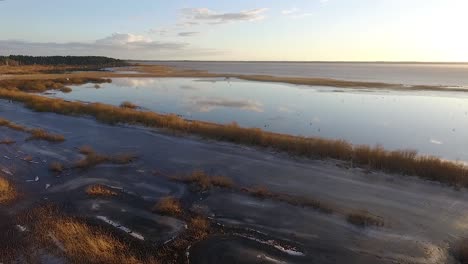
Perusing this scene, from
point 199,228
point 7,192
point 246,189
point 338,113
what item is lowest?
point 7,192

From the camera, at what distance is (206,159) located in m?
20.2

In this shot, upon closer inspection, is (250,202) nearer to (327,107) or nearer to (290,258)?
(290,258)

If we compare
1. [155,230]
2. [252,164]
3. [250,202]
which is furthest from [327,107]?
[155,230]

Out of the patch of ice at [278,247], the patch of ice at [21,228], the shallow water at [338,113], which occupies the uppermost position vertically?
the shallow water at [338,113]

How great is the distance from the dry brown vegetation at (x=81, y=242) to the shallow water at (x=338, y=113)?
1748 cm

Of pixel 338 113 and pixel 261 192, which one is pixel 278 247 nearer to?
pixel 261 192

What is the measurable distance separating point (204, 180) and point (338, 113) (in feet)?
73.0

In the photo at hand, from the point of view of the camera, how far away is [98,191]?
14867 millimetres

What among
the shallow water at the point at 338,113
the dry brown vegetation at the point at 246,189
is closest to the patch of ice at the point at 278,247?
the dry brown vegetation at the point at 246,189

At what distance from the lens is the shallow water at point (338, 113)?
2581 centimetres

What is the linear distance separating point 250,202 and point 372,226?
4218 mm

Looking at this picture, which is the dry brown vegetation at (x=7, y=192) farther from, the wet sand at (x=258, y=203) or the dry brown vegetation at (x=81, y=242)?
the dry brown vegetation at (x=81, y=242)

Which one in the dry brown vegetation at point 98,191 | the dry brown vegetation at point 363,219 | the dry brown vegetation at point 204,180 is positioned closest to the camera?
the dry brown vegetation at point 363,219

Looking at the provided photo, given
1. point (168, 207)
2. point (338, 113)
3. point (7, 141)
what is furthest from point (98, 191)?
point (338, 113)
